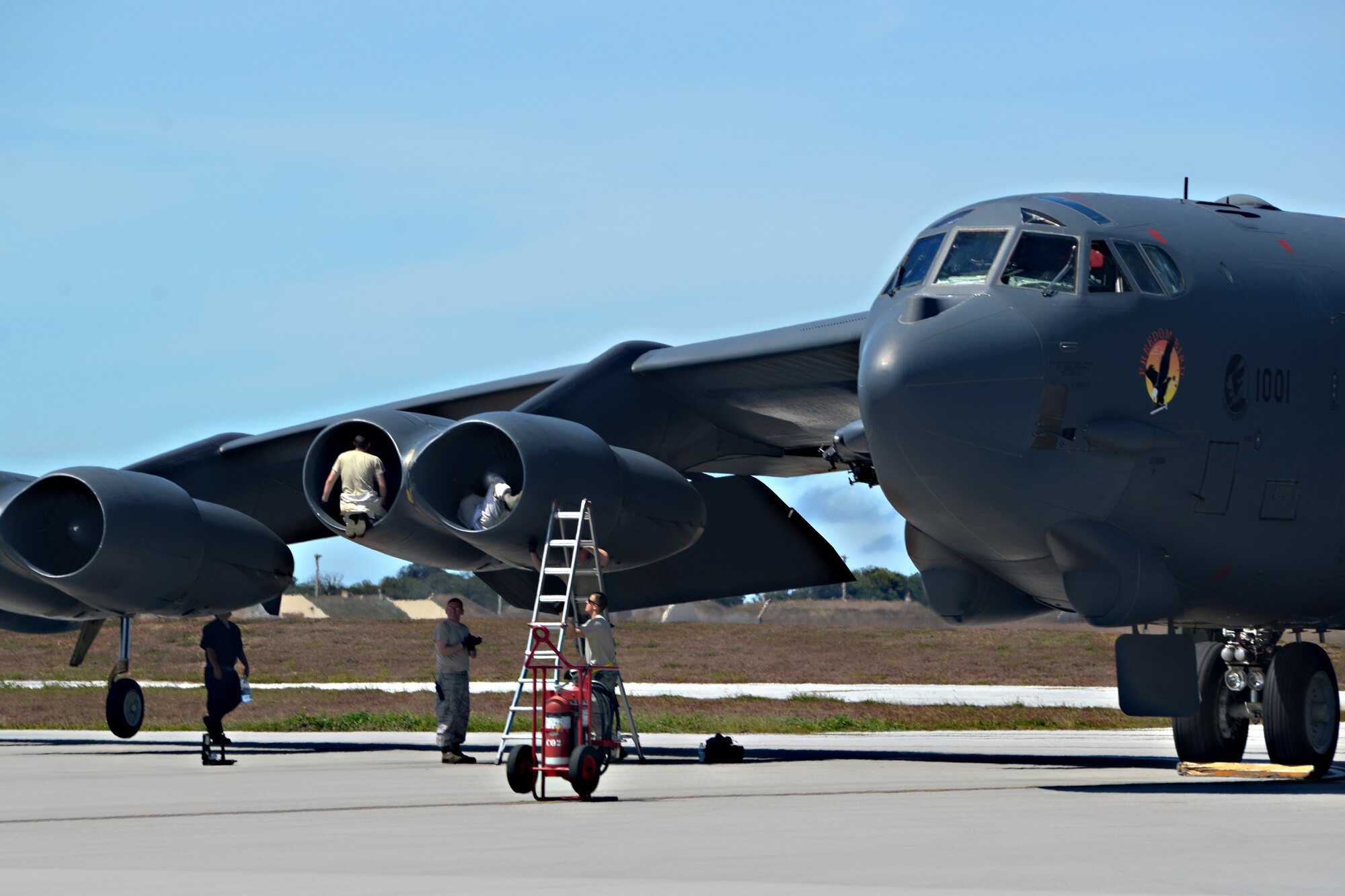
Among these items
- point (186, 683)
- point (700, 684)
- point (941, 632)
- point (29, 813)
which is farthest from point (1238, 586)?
point (941, 632)

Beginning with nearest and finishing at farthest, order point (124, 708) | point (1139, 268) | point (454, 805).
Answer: point (454, 805), point (1139, 268), point (124, 708)

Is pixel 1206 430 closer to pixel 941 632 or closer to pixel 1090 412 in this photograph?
pixel 1090 412

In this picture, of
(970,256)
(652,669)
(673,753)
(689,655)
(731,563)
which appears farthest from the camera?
(689,655)

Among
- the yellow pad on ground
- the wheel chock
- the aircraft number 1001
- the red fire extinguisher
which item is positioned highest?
the aircraft number 1001

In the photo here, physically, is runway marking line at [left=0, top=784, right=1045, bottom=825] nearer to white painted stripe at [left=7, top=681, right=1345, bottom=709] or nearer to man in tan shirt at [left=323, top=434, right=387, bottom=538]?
man in tan shirt at [left=323, top=434, right=387, bottom=538]

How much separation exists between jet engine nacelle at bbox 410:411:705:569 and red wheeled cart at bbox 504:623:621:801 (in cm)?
244

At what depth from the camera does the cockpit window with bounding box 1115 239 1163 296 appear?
44.8ft

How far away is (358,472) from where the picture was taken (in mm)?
17469

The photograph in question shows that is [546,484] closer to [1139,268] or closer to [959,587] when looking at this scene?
[959,587]

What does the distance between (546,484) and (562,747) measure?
12.5 feet

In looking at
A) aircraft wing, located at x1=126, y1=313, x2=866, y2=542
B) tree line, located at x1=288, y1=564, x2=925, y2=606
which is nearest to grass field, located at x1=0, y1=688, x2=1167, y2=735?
aircraft wing, located at x1=126, y1=313, x2=866, y2=542

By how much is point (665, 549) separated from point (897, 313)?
4981mm

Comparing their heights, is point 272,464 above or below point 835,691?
above

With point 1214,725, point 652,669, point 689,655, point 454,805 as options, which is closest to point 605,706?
point 454,805
